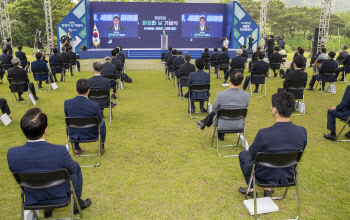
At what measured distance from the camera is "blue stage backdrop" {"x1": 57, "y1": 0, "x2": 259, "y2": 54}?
78.1 ft

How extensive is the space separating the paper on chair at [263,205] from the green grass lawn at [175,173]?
60mm

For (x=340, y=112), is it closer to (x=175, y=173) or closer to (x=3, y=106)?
(x=175, y=173)

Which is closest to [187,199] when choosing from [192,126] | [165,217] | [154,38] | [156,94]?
[165,217]

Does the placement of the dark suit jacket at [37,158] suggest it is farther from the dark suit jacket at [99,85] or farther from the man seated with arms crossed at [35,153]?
the dark suit jacket at [99,85]

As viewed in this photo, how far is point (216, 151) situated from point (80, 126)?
2439 millimetres

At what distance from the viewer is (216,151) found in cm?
527

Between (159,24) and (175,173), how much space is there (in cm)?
2234

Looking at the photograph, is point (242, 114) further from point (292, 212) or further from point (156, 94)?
point (156, 94)

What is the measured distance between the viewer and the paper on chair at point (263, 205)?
3.39 m

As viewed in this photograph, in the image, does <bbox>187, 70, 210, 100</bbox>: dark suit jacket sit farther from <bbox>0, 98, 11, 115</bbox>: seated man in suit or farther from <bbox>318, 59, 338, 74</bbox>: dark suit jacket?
<bbox>318, 59, 338, 74</bbox>: dark suit jacket

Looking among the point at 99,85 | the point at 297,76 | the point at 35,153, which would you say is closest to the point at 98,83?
the point at 99,85

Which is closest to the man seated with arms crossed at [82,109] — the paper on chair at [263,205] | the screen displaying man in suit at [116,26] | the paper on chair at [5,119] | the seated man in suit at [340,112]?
the paper on chair at [263,205]

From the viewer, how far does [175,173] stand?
4402 millimetres

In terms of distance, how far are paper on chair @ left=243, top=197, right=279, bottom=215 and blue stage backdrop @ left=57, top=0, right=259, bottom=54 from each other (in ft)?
73.3
